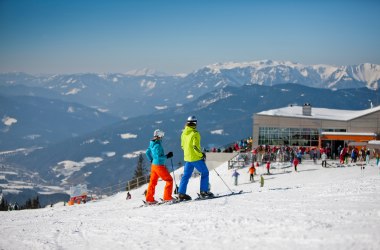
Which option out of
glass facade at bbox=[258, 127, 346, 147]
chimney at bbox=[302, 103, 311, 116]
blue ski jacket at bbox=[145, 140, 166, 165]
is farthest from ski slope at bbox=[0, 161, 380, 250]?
chimney at bbox=[302, 103, 311, 116]

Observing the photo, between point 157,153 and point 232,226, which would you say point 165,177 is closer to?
point 157,153

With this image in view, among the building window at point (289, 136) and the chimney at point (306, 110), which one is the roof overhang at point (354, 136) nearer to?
the building window at point (289, 136)

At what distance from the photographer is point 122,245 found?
22.9ft

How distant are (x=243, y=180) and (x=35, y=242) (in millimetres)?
21814

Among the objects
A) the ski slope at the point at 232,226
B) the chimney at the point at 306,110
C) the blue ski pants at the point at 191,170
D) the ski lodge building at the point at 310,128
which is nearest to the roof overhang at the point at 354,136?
the ski lodge building at the point at 310,128

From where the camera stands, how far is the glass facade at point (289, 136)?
45188 mm

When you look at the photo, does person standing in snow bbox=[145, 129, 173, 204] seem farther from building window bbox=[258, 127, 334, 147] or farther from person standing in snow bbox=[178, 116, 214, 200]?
building window bbox=[258, 127, 334, 147]

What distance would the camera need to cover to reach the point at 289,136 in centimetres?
4616

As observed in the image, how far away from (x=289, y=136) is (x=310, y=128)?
2.26m

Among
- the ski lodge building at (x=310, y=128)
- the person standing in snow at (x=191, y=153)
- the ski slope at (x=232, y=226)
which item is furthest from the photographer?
the ski lodge building at (x=310, y=128)

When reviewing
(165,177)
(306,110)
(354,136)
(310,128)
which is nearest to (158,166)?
(165,177)

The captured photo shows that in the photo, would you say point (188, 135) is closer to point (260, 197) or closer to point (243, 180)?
point (260, 197)

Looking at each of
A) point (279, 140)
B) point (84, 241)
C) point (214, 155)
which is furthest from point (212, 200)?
point (279, 140)

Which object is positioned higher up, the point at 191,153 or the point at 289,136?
the point at 289,136
